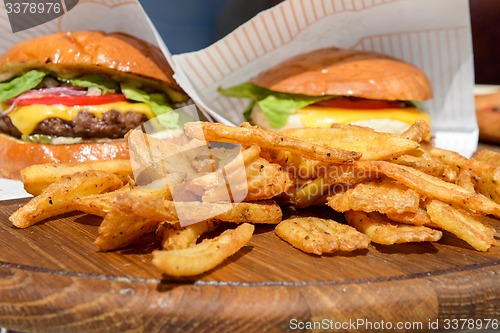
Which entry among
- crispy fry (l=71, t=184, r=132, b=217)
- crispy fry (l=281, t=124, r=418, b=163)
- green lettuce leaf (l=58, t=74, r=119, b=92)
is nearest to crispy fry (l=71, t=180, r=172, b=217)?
crispy fry (l=71, t=184, r=132, b=217)

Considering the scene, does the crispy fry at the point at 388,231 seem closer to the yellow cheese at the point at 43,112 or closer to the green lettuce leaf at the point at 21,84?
the yellow cheese at the point at 43,112

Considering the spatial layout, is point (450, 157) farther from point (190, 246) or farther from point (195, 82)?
point (195, 82)

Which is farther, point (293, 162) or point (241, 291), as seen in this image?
point (293, 162)

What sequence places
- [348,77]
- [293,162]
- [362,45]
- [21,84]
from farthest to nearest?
[362,45] → [348,77] → [21,84] → [293,162]

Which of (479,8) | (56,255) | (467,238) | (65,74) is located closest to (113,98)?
(65,74)

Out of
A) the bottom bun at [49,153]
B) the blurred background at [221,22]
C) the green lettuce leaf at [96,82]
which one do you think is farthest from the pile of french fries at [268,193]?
the blurred background at [221,22]

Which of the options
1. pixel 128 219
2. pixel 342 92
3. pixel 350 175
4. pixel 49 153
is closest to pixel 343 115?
pixel 342 92

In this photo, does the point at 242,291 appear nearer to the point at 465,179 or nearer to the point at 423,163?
the point at 423,163
